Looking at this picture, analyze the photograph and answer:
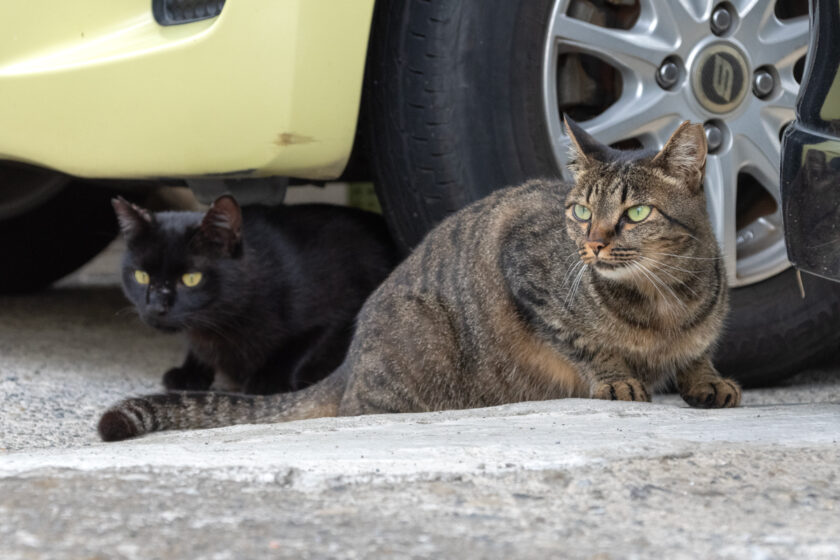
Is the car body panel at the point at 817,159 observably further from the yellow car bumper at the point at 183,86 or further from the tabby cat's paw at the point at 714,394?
the yellow car bumper at the point at 183,86

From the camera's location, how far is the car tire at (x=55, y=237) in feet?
15.0

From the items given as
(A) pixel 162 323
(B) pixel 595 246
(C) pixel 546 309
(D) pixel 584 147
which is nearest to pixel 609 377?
(C) pixel 546 309

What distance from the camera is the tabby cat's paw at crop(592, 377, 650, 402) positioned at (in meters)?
2.62

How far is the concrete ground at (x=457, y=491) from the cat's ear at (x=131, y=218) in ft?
4.49

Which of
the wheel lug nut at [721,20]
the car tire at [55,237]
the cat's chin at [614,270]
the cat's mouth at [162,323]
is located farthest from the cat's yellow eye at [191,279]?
the wheel lug nut at [721,20]

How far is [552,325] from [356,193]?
3.97 m

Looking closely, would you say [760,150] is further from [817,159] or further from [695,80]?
[817,159]

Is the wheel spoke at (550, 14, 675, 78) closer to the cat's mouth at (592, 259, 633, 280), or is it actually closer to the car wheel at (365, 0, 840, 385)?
the car wheel at (365, 0, 840, 385)

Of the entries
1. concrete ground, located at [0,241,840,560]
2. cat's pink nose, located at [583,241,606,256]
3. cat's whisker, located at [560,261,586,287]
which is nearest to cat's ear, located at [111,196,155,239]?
concrete ground, located at [0,241,840,560]

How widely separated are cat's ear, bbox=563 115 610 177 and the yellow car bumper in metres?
0.61

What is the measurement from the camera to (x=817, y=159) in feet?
6.86

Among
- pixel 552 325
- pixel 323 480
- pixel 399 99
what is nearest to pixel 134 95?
pixel 399 99

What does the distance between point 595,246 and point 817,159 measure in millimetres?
Result: 623

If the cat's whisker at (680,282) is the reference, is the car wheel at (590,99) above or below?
above
